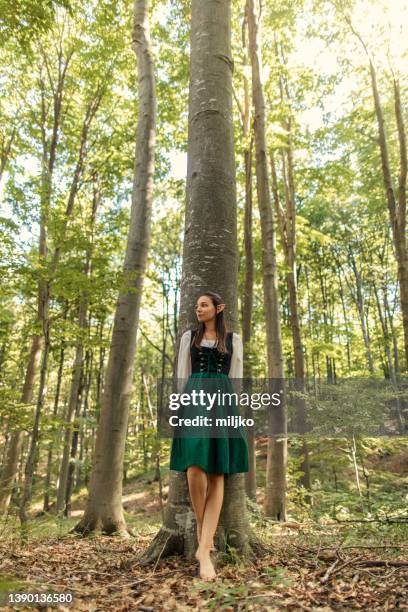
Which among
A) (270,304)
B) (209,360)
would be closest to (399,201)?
(270,304)

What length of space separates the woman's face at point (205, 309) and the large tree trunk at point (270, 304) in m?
3.97

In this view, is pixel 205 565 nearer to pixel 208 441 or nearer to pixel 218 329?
pixel 208 441

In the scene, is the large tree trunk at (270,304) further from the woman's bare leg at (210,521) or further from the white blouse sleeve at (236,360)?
the woman's bare leg at (210,521)

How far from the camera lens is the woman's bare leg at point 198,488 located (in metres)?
3.05

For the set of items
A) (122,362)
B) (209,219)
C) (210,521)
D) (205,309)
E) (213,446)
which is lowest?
(210,521)

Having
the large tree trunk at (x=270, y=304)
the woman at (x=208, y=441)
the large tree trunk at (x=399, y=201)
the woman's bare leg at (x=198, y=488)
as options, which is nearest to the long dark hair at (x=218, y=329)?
the woman at (x=208, y=441)

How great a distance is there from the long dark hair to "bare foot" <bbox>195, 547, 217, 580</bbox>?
1.42 metres

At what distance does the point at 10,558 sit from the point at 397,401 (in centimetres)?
649

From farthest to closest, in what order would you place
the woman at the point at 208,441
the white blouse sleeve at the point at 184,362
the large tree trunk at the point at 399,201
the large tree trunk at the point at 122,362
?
the large tree trunk at the point at 399,201, the large tree trunk at the point at 122,362, the white blouse sleeve at the point at 184,362, the woman at the point at 208,441

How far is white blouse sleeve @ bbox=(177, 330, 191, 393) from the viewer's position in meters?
3.25

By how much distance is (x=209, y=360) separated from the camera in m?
3.29

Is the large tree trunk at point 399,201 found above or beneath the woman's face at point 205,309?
above

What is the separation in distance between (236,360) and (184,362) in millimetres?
413

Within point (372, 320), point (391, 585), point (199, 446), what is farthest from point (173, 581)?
point (372, 320)
